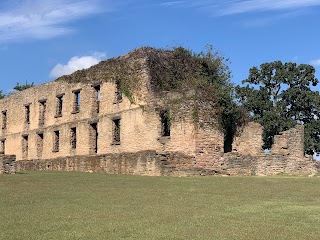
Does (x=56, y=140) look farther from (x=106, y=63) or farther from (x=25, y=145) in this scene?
(x=106, y=63)

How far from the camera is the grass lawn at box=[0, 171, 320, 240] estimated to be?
917 cm

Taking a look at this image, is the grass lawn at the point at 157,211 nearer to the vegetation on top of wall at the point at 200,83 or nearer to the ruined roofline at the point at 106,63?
the vegetation on top of wall at the point at 200,83

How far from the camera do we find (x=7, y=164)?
2302 cm

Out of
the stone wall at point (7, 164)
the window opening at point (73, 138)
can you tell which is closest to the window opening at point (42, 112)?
the window opening at point (73, 138)

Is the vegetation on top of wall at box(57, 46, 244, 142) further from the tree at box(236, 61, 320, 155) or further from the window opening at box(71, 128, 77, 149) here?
the tree at box(236, 61, 320, 155)

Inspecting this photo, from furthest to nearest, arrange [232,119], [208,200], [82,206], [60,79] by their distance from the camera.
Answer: [60,79], [232,119], [208,200], [82,206]

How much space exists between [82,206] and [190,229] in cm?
379

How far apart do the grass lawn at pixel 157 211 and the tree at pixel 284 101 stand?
3101cm

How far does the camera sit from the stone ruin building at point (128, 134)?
86.0ft

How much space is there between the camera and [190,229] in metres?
9.48

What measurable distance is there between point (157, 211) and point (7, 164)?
13399 mm

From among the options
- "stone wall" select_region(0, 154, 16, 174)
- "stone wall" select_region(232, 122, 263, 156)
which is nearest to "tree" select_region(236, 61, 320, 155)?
"stone wall" select_region(232, 122, 263, 156)

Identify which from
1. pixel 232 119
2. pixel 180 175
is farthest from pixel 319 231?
pixel 232 119

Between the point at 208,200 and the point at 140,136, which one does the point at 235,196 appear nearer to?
the point at 208,200
